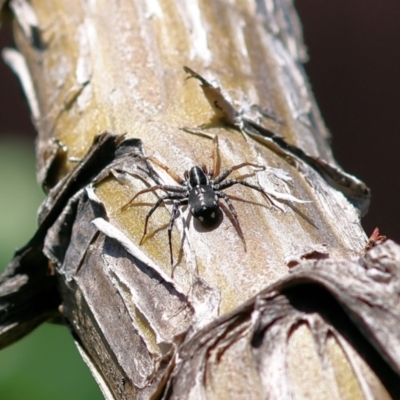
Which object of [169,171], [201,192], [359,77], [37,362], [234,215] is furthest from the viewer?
[359,77]

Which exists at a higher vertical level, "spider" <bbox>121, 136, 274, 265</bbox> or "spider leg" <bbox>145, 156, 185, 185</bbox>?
"spider leg" <bbox>145, 156, 185, 185</bbox>

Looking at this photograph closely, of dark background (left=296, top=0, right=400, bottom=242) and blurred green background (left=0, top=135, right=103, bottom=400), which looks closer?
blurred green background (left=0, top=135, right=103, bottom=400)

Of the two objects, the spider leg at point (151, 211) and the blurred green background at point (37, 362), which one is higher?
the spider leg at point (151, 211)

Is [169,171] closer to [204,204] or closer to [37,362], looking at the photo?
[204,204]

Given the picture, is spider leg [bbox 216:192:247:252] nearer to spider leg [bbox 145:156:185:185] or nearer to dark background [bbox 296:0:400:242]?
spider leg [bbox 145:156:185:185]

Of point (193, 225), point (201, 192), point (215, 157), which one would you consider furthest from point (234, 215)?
point (201, 192)

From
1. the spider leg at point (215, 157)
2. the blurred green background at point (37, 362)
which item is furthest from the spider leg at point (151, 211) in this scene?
the blurred green background at point (37, 362)

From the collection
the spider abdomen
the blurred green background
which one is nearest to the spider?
the spider abdomen

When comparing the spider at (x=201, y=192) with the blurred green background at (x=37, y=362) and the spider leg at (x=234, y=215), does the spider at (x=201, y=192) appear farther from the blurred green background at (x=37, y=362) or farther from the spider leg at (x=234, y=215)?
the blurred green background at (x=37, y=362)
